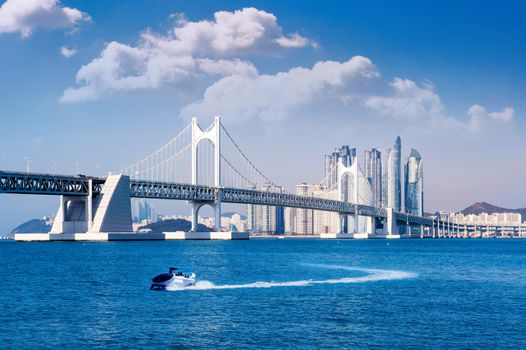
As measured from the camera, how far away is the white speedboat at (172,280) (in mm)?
35500

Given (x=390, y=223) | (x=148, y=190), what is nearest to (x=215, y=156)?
(x=148, y=190)

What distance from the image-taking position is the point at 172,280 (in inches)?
1407

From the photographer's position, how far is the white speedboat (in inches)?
1398

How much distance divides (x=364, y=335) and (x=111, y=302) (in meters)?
11.8

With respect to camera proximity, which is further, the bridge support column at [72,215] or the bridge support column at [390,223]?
the bridge support column at [390,223]

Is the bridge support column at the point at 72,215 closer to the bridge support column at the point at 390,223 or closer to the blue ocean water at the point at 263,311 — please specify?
the blue ocean water at the point at 263,311

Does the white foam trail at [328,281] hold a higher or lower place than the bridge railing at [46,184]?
lower

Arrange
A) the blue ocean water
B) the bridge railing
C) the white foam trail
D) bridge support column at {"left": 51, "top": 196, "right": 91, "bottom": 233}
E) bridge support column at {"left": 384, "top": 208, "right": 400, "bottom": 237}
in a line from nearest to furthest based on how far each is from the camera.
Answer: the blue ocean water, the white foam trail, the bridge railing, bridge support column at {"left": 51, "top": 196, "right": 91, "bottom": 233}, bridge support column at {"left": 384, "top": 208, "right": 400, "bottom": 237}

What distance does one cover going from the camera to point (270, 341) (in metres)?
22.1

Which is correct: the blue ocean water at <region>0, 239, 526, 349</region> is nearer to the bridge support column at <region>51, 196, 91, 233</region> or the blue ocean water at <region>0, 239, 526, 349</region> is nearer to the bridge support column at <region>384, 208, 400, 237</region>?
the bridge support column at <region>51, 196, 91, 233</region>

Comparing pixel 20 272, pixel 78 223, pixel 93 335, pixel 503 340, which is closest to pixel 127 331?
pixel 93 335

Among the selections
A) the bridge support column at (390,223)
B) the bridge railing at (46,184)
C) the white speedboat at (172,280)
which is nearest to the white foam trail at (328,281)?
the white speedboat at (172,280)

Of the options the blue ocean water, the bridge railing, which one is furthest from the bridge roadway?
the blue ocean water

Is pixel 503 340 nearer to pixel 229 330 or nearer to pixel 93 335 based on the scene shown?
pixel 229 330
